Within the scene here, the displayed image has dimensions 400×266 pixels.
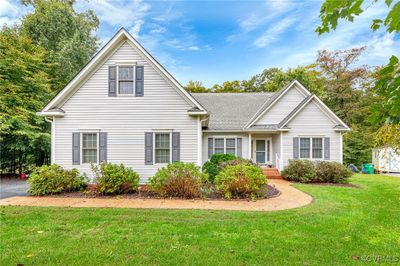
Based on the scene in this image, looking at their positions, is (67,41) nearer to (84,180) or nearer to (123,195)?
(84,180)

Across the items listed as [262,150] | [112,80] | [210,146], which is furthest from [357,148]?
[112,80]

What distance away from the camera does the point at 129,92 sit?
36.1 ft

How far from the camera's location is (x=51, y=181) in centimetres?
917

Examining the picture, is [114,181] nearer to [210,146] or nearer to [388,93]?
[210,146]

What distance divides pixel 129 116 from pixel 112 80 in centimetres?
187

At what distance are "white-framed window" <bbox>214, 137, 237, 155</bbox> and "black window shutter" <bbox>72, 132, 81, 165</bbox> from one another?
8077 mm

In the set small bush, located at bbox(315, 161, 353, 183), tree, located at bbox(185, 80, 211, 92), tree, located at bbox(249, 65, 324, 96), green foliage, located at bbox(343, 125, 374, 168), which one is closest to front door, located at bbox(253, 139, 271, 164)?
small bush, located at bbox(315, 161, 353, 183)

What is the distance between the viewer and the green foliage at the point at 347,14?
1677 millimetres

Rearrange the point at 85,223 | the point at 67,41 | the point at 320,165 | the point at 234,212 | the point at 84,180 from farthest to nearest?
the point at 67,41 < the point at 320,165 < the point at 84,180 < the point at 234,212 < the point at 85,223

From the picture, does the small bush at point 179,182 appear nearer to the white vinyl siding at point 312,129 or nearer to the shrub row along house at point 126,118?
the shrub row along house at point 126,118

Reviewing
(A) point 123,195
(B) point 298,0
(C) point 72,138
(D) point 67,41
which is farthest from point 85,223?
(D) point 67,41

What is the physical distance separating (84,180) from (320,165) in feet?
40.8

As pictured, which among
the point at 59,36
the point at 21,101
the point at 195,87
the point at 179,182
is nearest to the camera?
the point at 179,182

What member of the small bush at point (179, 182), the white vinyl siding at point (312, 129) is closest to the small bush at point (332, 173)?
the white vinyl siding at point (312, 129)
